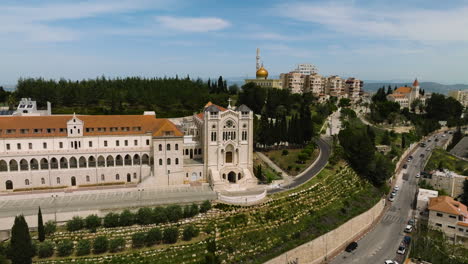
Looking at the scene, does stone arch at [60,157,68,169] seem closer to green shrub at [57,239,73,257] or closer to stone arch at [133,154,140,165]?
stone arch at [133,154,140,165]

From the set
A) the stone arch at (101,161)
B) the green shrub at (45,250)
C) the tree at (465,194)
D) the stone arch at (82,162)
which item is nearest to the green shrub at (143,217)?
the green shrub at (45,250)

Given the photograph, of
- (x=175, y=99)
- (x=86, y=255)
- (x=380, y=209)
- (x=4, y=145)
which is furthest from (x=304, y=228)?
(x=175, y=99)

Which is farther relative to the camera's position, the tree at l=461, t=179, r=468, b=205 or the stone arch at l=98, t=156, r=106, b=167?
the tree at l=461, t=179, r=468, b=205

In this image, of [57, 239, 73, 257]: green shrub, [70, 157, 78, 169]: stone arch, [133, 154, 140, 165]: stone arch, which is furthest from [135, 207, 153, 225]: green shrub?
[70, 157, 78, 169]: stone arch

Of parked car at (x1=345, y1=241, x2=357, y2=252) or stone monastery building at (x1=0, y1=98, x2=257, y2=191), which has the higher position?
stone monastery building at (x1=0, y1=98, x2=257, y2=191)

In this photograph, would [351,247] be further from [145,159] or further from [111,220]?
[145,159]

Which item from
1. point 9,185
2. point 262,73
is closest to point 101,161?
point 9,185
